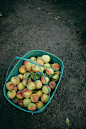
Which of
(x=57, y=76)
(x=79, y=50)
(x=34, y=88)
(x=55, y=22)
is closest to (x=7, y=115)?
(x=34, y=88)

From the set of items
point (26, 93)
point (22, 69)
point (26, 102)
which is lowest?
point (26, 102)

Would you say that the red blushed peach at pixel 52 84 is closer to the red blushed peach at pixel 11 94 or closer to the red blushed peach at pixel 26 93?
the red blushed peach at pixel 26 93

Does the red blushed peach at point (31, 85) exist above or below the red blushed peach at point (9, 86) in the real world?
above

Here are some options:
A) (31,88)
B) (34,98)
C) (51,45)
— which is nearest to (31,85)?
(31,88)

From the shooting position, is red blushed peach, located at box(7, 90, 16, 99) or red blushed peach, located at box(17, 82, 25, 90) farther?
red blushed peach, located at box(17, 82, 25, 90)

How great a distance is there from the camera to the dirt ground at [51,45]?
1.65 meters

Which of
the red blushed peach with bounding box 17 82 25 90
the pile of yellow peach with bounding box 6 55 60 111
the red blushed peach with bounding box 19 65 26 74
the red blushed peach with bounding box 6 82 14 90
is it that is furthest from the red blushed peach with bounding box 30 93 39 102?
the red blushed peach with bounding box 19 65 26 74

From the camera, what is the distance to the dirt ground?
1.65 m

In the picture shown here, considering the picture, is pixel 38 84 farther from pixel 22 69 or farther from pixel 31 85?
pixel 22 69

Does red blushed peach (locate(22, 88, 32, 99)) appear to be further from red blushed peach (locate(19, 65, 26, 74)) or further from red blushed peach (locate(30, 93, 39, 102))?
red blushed peach (locate(19, 65, 26, 74))

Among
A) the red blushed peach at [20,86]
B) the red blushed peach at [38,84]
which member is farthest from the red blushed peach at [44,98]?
the red blushed peach at [20,86]

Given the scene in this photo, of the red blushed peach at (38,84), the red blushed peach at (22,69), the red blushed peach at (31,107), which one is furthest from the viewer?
the red blushed peach at (22,69)

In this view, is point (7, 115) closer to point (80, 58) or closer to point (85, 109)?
point (85, 109)

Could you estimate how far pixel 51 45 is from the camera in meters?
2.54
